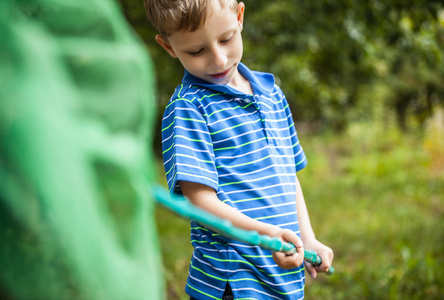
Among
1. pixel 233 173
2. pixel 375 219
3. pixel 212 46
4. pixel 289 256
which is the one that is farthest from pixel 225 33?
pixel 375 219

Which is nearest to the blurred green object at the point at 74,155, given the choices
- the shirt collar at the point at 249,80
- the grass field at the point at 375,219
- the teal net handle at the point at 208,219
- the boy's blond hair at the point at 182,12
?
the teal net handle at the point at 208,219

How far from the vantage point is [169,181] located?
1.34m

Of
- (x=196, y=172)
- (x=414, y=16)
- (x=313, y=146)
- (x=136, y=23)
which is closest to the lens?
(x=196, y=172)

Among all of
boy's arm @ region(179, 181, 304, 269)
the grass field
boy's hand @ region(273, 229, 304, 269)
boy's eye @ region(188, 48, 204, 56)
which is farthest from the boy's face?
the grass field

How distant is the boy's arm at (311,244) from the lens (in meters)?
1.46

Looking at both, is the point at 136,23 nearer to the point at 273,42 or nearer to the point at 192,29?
the point at 273,42

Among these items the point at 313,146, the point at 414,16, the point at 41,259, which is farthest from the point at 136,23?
the point at 313,146

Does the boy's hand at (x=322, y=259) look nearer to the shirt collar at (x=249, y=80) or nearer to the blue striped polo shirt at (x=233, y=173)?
the blue striped polo shirt at (x=233, y=173)

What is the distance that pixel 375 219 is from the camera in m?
4.84

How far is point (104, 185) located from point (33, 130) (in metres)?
0.09

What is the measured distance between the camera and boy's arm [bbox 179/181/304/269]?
122cm

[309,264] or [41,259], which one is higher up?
[41,259]

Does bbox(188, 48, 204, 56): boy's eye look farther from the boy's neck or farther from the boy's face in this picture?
the boy's neck

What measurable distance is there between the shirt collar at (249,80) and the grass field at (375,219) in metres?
1.93
